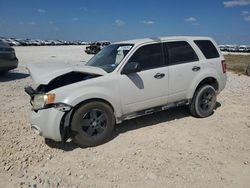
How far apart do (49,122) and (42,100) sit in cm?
40

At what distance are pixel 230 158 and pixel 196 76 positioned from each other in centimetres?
229

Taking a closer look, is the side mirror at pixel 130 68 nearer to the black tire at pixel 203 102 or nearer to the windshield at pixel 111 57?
the windshield at pixel 111 57

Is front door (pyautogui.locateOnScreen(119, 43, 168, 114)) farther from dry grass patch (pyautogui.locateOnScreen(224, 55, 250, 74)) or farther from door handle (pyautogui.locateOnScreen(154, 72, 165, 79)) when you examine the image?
dry grass patch (pyautogui.locateOnScreen(224, 55, 250, 74))

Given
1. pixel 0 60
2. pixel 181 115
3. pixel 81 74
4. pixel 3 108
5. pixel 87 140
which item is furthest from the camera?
pixel 0 60

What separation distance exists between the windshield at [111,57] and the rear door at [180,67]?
0.94m

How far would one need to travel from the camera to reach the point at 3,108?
25.4ft

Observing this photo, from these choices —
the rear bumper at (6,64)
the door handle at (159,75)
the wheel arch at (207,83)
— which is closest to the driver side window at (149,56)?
the door handle at (159,75)

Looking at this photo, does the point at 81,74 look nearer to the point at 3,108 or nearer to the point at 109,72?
the point at 109,72

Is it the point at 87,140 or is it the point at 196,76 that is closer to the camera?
the point at 87,140

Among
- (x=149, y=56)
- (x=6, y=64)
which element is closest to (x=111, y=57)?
(x=149, y=56)

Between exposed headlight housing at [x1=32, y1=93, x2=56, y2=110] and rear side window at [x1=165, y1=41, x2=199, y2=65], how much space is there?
2658mm

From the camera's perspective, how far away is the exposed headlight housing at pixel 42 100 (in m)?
Answer: 4.95

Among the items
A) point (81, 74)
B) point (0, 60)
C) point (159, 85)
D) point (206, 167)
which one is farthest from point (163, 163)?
point (0, 60)

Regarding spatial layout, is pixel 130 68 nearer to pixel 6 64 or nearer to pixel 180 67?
pixel 180 67
